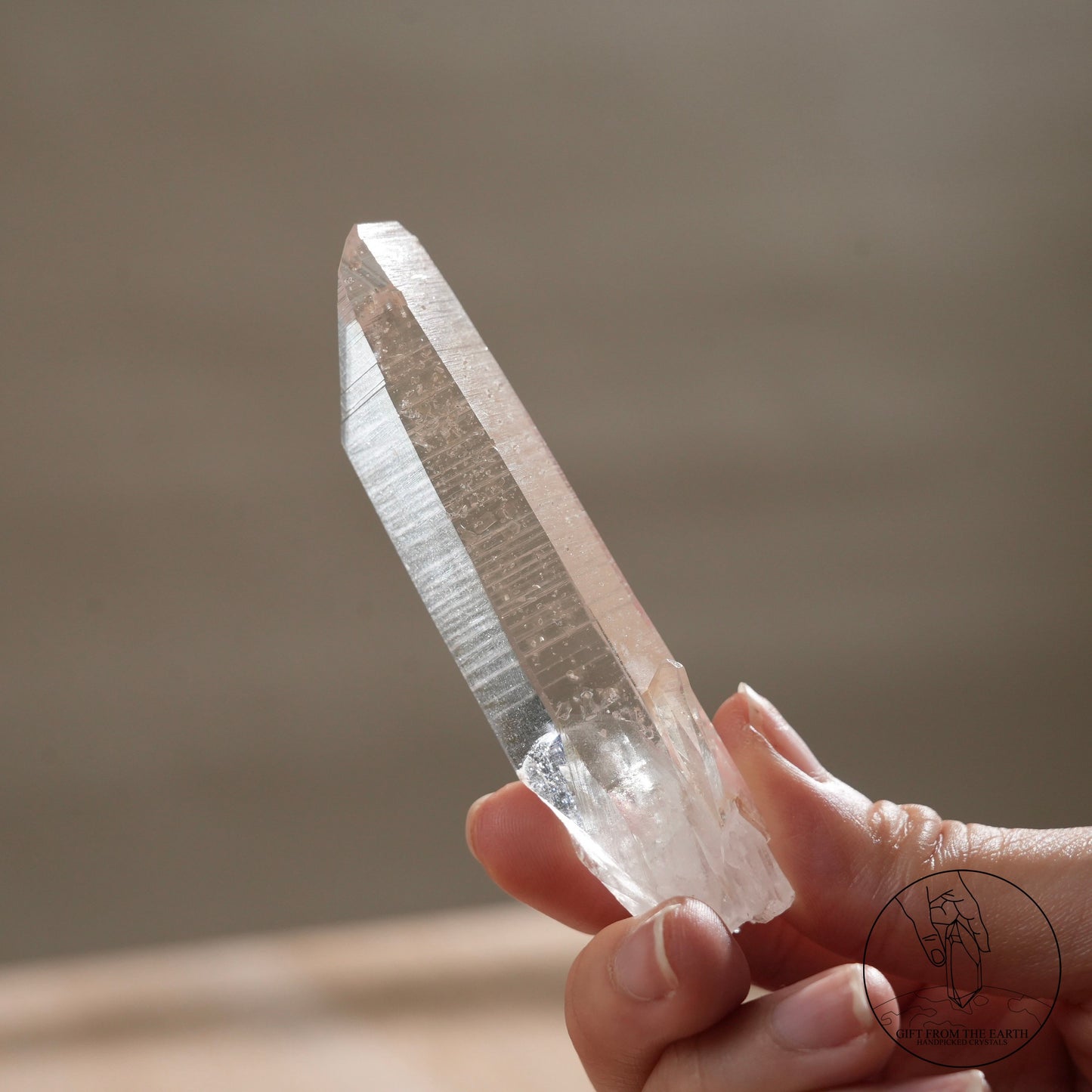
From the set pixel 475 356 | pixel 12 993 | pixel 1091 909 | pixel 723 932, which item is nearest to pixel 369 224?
pixel 475 356

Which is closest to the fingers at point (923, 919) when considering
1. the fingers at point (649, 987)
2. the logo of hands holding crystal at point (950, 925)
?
the logo of hands holding crystal at point (950, 925)

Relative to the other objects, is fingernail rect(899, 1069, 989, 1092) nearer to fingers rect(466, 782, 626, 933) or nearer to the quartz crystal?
the quartz crystal

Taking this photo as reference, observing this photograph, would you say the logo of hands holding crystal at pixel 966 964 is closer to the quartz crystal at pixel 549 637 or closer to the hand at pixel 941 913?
the hand at pixel 941 913

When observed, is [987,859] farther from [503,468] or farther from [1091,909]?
[503,468]

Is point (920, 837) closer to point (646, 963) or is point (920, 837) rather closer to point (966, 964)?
point (966, 964)

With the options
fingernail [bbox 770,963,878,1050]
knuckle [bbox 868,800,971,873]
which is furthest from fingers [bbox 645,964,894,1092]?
knuckle [bbox 868,800,971,873]

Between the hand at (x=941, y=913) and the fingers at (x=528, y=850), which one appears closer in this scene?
the hand at (x=941, y=913)
